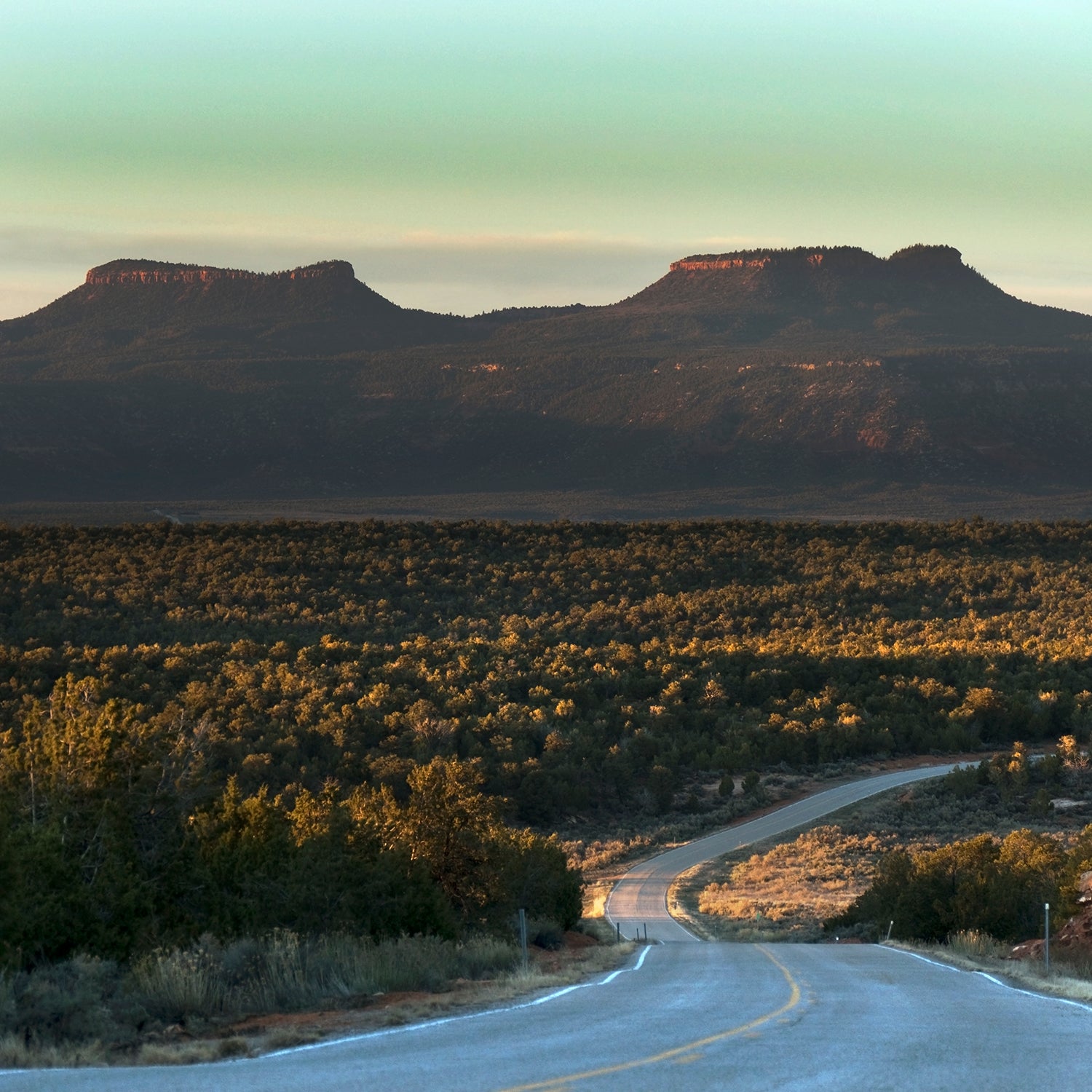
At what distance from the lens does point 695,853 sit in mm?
43062

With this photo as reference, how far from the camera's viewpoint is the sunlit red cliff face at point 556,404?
446 feet

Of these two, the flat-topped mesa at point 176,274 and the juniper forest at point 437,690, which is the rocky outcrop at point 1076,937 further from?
the flat-topped mesa at point 176,274

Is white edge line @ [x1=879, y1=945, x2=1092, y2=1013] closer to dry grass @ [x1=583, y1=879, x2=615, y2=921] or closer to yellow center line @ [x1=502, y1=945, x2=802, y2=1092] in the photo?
yellow center line @ [x1=502, y1=945, x2=802, y2=1092]

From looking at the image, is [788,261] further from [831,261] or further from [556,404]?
[556,404]

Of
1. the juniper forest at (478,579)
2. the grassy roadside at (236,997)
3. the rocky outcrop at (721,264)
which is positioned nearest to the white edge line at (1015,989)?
the grassy roadside at (236,997)

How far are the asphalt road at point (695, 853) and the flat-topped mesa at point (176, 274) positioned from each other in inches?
6029

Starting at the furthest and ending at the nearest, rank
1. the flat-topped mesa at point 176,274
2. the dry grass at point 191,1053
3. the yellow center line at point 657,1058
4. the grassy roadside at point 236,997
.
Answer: the flat-topped mesa at point 176,274, the grassy roadside at point 236,997, the dry grass at point 191,1053, the yellow center line at point 657,1058

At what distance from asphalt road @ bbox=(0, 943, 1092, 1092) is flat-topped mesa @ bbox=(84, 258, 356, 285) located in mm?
184009

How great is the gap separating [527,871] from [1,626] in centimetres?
4134

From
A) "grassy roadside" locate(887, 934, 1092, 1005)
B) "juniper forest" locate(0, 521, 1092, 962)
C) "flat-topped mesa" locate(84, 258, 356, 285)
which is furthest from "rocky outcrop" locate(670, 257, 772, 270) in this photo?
"grassy roadside" locate(887, 934, 1092, 1005)

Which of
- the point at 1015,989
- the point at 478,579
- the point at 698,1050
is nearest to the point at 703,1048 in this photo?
the point at 698,1050

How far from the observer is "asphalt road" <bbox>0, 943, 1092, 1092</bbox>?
336 inches

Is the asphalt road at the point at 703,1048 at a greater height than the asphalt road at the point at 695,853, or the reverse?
the asphalt road at the point at 703,1048

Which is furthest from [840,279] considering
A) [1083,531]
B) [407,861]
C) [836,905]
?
[407,861]
